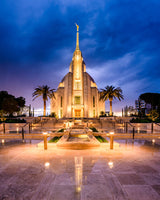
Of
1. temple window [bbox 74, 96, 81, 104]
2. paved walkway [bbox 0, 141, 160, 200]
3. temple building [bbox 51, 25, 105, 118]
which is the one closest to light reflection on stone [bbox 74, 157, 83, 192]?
paved walkway [bbox 0, 141, 160, 200]

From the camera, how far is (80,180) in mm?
4145

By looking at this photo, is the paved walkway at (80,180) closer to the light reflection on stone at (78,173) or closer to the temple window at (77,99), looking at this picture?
the light reflection on stone at (78,173)

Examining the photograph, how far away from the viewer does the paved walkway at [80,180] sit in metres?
3.39

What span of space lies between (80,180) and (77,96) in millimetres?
41741

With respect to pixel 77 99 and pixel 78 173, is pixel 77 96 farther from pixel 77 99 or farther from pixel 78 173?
pixel 78 173

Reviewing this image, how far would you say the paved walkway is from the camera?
339cm

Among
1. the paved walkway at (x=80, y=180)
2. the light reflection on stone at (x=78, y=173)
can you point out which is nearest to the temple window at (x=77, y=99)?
the light reflection on stone at (x=78, y=173)

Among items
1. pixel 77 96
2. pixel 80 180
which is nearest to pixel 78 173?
pixel 80 180

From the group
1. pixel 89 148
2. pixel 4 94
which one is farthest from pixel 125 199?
pixel 4 94

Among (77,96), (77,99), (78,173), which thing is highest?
(77,96)

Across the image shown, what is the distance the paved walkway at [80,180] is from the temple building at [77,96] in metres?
37.7

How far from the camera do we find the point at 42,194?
11.3 feet

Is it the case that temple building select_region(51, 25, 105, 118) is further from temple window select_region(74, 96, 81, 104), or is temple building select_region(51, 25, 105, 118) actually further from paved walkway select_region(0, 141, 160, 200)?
paved walkway select_region(0, 141, 160, 200)

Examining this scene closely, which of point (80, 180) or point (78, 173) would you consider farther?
point (78, 173)
